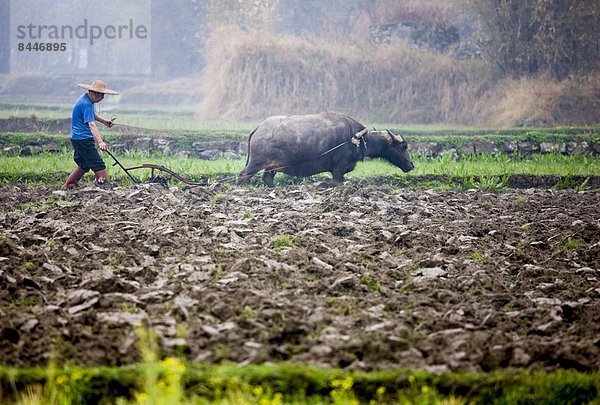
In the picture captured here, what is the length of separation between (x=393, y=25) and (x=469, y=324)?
32.6 m

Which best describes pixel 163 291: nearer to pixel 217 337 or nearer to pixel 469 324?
pixel 217 337

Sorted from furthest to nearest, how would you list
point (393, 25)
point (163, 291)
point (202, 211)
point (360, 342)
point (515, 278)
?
point (393, 25) → point (202, 211) → point (515, 278) → point (163, 291) → point (360, 342)

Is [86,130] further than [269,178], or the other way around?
[269,178]

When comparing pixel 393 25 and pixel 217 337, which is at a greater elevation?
pixel 393 25

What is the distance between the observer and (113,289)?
6.71m

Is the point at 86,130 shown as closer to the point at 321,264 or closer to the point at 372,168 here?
the point at 321,264

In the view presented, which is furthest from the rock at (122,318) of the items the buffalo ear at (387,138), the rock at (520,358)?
the buffalo ear at (387,138)

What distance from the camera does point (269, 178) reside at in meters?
14.2

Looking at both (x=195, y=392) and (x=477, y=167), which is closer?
(x=195, y=392)

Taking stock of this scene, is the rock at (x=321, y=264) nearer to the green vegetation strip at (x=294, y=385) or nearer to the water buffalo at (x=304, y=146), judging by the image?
the green vegetation strip at (x=294, y=385)

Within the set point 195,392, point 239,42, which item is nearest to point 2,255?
point 195,392

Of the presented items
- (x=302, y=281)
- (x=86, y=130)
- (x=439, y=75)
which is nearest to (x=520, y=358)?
(x=302, y=281)

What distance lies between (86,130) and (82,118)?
183 mm

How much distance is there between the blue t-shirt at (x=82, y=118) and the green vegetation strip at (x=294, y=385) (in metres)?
8.10
